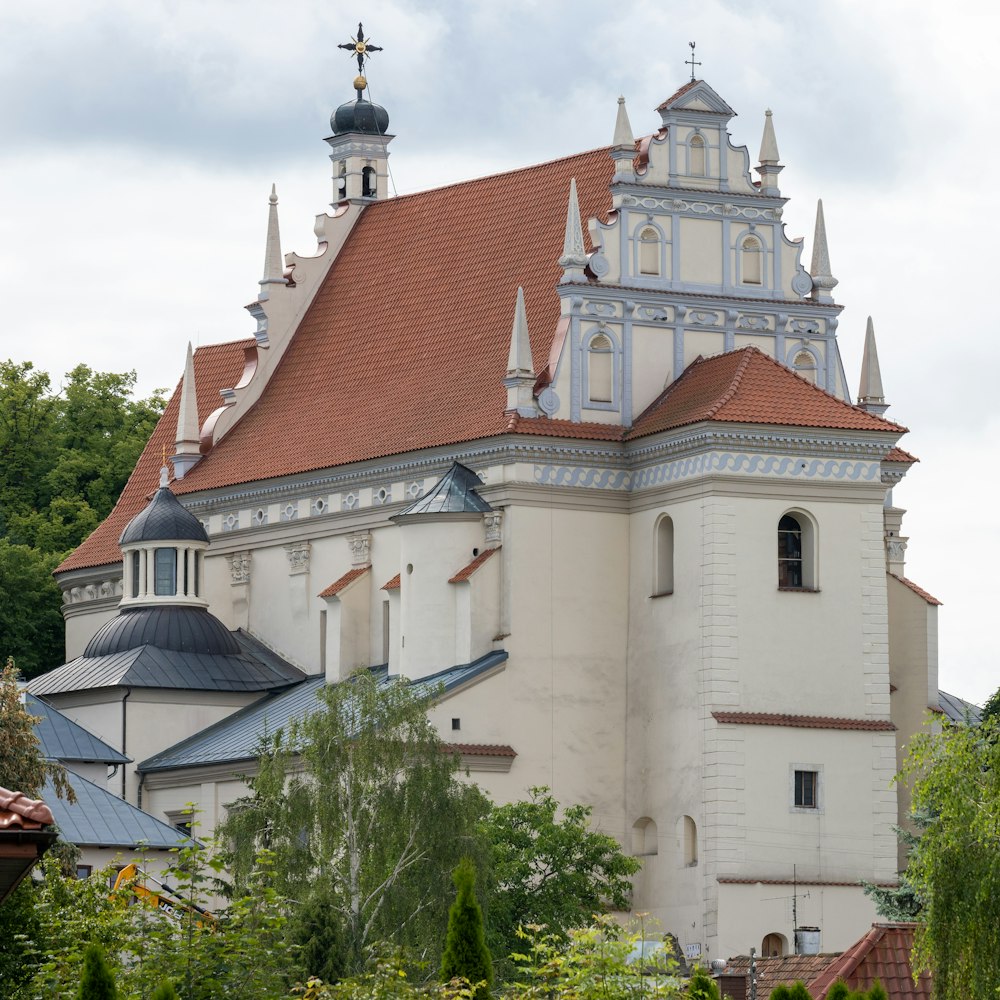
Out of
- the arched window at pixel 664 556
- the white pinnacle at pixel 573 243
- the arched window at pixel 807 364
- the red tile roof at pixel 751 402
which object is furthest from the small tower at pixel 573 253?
the arched window at pixel 664 556

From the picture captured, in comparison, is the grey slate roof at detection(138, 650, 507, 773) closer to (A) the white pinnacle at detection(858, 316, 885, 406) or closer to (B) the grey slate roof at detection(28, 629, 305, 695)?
(B) the grey slate roof at detection(28, 629, 305, 695)

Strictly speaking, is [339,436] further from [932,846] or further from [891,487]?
[932,846]

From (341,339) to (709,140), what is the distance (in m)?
11.7

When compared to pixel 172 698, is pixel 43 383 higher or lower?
higher

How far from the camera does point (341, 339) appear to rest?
76.9m

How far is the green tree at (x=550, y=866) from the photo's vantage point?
58.5 metres

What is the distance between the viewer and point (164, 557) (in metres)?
75.4

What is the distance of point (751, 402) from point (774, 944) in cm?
980

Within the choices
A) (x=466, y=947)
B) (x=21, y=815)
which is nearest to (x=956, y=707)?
(x=466, y=947)

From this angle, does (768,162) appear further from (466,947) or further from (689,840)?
(466,947)

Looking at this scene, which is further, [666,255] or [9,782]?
[666,255]

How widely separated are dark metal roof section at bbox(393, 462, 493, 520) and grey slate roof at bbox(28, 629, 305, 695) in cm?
750

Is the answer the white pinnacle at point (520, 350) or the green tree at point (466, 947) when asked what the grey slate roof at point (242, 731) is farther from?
the green tree at point (466, 947)

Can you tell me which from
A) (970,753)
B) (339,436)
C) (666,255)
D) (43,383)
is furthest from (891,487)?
(43,383)
